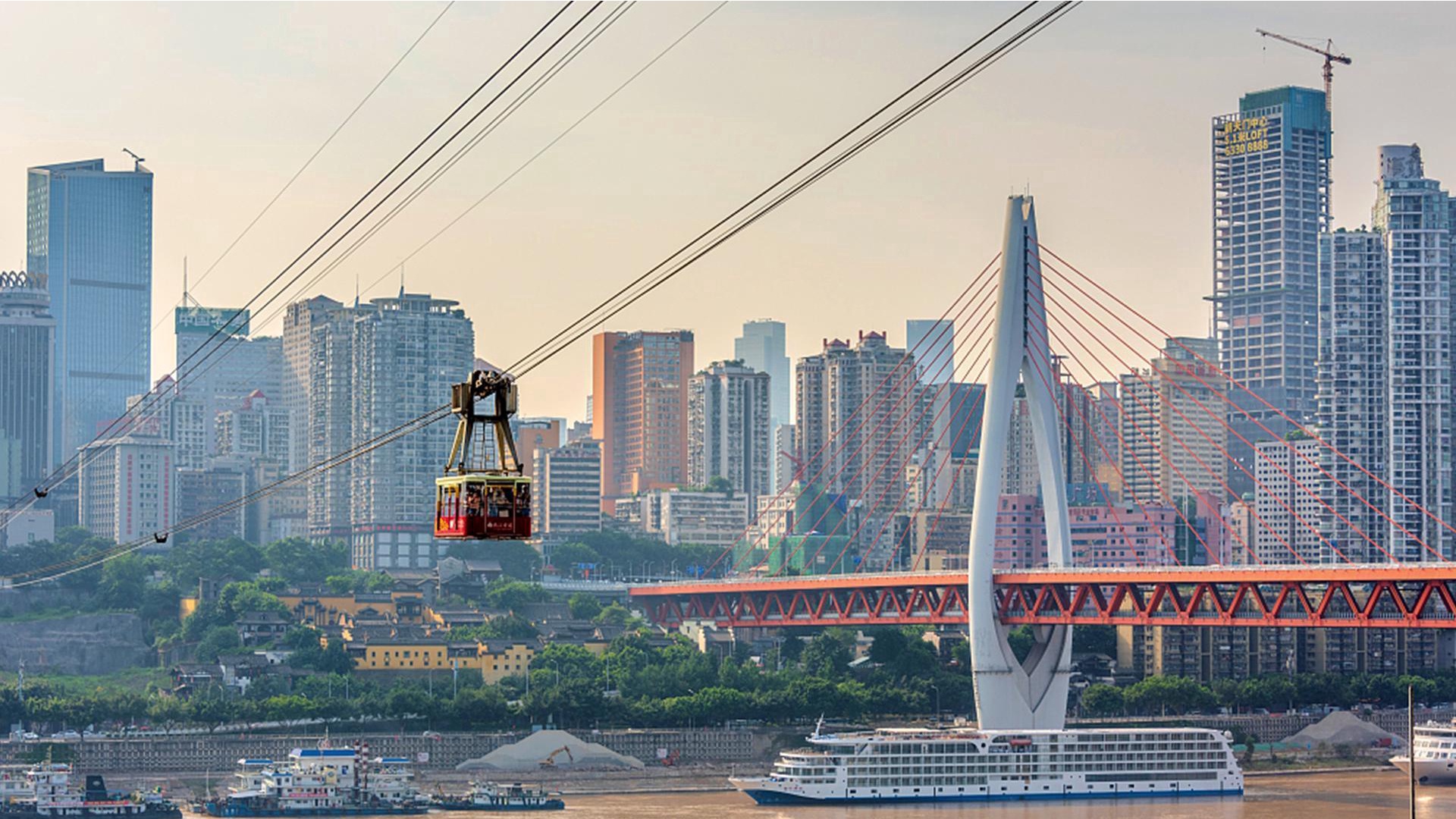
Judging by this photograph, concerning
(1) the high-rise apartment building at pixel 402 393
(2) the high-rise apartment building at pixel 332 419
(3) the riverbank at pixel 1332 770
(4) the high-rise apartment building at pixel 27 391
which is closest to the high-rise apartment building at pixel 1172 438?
(1) the high-rise apartment building at pixel 402 393

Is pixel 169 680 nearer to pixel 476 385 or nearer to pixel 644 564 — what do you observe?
pixel 644 564

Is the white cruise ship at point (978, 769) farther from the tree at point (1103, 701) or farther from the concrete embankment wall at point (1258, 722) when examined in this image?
the tree at point (1103, 701)

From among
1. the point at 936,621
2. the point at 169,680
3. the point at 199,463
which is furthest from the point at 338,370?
the point at 936,621

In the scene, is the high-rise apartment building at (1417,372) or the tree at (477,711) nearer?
the tree at (477,711)

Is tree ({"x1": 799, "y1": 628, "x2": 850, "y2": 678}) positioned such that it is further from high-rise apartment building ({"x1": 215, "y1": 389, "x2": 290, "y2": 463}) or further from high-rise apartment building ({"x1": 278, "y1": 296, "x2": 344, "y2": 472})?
high-rise apartment building ({"x1": 215, "y1": 389, "x2": 290, "y2": 463})

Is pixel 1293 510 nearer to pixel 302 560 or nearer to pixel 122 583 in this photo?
pixel 302 560

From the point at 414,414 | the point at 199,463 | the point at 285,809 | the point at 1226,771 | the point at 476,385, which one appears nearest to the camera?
the point at 476,385
